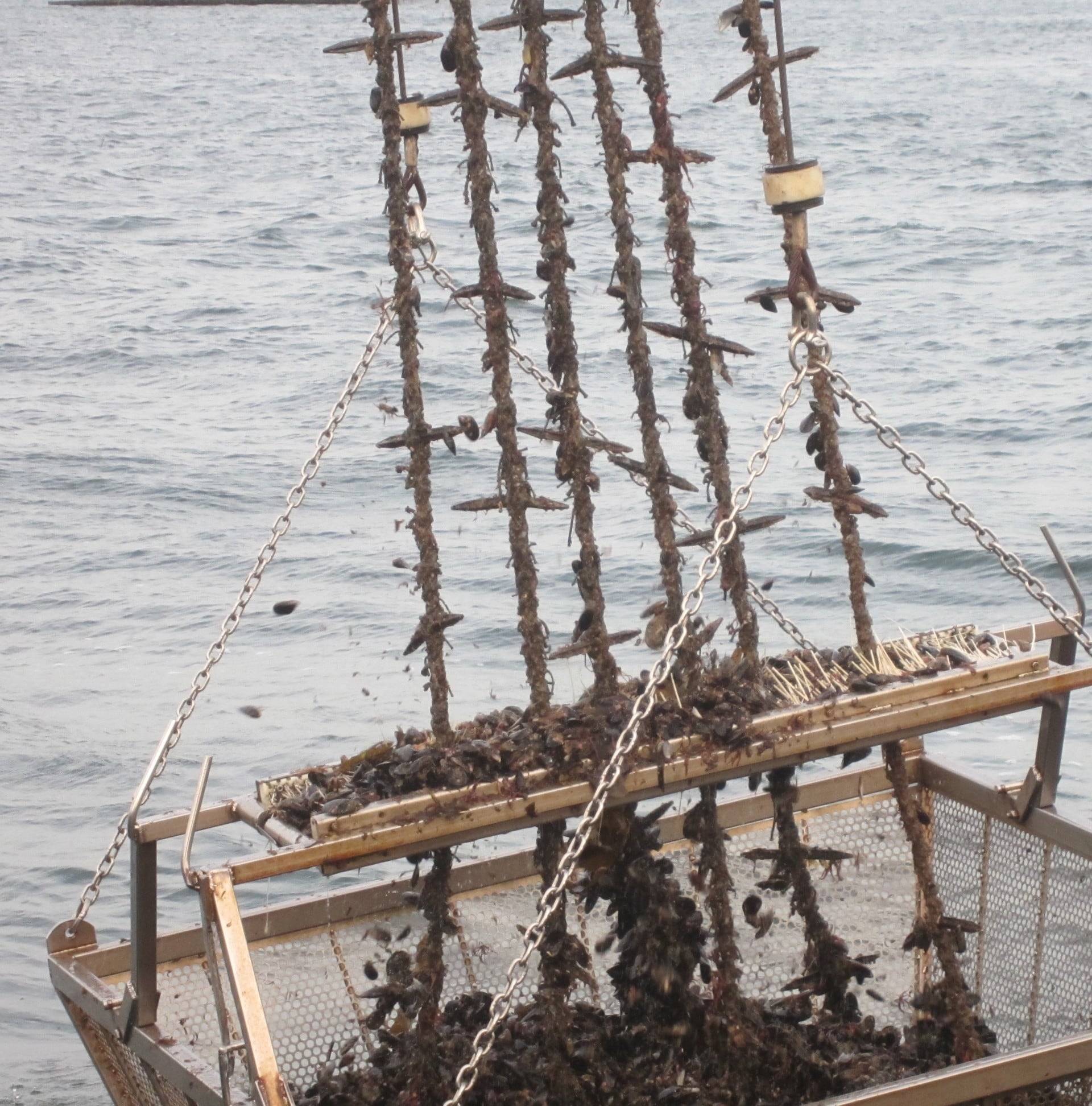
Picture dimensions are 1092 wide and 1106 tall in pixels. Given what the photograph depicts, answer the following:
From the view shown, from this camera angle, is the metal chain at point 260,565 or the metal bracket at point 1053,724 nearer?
the metal chain at point 260,565

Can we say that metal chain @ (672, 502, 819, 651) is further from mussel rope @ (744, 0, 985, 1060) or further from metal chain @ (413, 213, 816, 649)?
mussel rope @ (744, 0, 985, 1060)

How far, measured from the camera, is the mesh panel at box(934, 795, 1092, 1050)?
5145 millimetres

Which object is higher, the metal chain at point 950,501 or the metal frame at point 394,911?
the metal chain at point 950,501

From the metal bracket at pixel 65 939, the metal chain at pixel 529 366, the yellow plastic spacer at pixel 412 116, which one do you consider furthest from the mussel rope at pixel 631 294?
the metal bracket at pixel 65 939

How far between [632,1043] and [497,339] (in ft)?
6.68

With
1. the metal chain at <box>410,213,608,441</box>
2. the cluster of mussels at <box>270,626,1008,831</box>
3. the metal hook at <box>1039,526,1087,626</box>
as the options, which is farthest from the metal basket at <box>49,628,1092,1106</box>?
the metal chain at <box>410,213,608,441</box>

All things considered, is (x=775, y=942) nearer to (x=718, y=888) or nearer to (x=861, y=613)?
(x=718, y=888)

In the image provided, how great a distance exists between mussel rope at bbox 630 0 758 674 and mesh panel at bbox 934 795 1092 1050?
5.28ft

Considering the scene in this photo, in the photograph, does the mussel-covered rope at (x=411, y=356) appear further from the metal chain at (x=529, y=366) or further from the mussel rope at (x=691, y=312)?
the mussel rope at (x=691, y=312)

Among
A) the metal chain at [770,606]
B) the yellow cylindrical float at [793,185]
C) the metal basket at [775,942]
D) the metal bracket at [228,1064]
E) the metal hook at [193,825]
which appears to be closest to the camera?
the metal hook at [193,825]

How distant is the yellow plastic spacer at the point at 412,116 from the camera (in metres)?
4.20

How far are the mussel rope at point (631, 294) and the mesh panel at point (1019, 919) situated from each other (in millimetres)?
1758

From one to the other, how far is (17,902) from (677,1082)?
13.0ft

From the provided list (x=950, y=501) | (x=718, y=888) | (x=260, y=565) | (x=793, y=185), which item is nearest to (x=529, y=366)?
(x=260, y=565)
